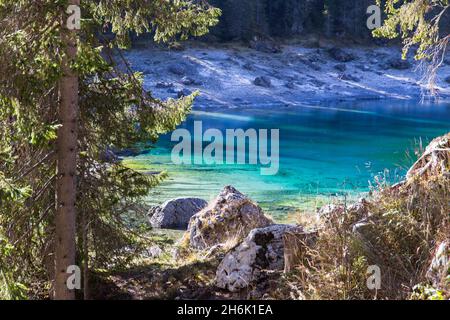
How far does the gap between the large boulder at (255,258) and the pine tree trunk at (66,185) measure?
185cm

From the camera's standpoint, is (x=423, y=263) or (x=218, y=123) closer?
(x=423, y=263)

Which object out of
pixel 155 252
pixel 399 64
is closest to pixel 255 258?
pixel 155 252

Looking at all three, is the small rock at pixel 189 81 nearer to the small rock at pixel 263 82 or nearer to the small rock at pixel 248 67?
the small rock at pixel 263 82

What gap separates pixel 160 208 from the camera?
1619 cm

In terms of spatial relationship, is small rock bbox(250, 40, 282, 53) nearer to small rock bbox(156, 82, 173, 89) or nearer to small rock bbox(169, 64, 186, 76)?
small rock bbox(169, 64, 186, 76)

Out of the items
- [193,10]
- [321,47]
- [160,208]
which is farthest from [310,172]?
[321,47]

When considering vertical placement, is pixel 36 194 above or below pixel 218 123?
above

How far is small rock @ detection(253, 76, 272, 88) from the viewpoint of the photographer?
46612mm

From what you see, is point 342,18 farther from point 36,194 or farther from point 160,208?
point 36,194

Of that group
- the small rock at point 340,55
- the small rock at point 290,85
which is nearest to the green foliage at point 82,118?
the small rock at point 290,85

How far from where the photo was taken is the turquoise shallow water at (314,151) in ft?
65.3

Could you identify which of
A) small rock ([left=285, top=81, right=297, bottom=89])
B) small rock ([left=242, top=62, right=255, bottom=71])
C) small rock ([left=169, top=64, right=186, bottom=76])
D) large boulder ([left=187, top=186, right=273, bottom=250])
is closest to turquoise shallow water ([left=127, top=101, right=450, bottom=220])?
large boulder ([left=187, top=186, right=273, bottom=250])

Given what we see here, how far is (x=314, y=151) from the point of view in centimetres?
2964

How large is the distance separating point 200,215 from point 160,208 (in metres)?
4.41
